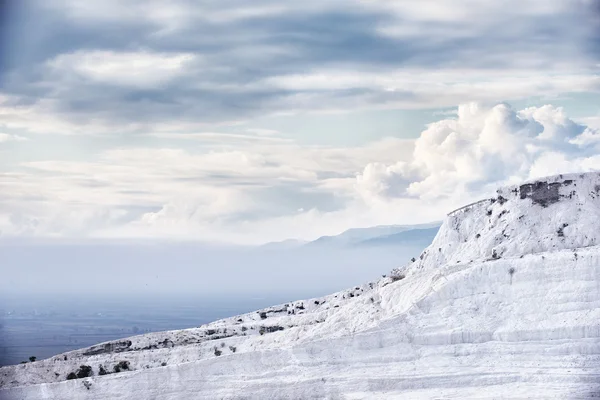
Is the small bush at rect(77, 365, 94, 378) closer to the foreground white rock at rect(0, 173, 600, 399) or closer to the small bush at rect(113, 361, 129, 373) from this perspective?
the foreground white rock at rect(0, 173, 600, 399)

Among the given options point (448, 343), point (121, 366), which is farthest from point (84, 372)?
point (448, 343)

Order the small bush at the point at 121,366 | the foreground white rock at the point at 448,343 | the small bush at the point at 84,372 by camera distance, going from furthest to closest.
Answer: the small bush at the point at 84,372
the small bush at the point at 121,366
the foreground white rock at the point at 448,343

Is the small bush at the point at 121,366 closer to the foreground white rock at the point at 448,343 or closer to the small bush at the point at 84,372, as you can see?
the foreground white rock at the point at 448,343

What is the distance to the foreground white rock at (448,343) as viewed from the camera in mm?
47938

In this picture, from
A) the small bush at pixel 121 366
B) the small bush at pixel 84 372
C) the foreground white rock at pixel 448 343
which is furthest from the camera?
the small bush at pixel 84 372

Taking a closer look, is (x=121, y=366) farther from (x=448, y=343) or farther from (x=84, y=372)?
(x=448, y=343)

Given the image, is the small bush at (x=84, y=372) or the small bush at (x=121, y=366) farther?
the small bush at (x=84, y=372)

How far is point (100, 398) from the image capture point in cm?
5300

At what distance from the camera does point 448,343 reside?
50219 mm

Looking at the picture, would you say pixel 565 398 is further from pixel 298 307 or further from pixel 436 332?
pixel 298 307

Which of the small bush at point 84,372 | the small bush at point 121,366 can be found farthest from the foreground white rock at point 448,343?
the small bush at point 84,372

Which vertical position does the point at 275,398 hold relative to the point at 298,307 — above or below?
below

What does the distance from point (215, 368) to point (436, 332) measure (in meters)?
13.0

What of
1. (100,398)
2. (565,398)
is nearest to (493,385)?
(565,398)
